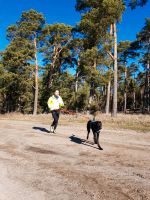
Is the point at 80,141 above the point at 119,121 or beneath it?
beneath

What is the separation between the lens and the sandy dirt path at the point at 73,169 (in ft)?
19.1

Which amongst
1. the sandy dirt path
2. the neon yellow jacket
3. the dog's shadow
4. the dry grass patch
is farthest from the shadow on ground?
the dry grass patch

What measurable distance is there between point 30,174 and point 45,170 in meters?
0.46

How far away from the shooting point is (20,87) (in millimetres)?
39688

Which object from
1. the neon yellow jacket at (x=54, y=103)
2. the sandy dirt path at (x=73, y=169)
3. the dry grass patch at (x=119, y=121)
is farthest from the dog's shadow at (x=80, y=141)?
the dry grass patch at (x=119, y=121)

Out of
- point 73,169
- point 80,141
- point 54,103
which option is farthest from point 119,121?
point 73,169

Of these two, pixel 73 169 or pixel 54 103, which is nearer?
pixel 73 169

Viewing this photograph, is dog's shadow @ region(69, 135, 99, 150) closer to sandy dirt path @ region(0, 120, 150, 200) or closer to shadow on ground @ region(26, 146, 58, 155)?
sandy dirt path @ region(0, 120, 150, 200)

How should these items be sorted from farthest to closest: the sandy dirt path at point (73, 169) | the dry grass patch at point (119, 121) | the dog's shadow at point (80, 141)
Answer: the dry grass patch at point (119, 121)
the dog's shadow at point (80, 141)
the sandy dirt path at point (73, 169)

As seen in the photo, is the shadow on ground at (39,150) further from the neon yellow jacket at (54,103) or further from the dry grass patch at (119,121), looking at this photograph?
the dry grass patch at (119,121)

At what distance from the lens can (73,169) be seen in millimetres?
7535

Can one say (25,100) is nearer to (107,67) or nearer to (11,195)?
(107,67)

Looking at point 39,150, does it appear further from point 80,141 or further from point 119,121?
point 119,121

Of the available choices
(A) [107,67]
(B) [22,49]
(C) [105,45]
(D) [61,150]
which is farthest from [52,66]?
(D) [61,150]
